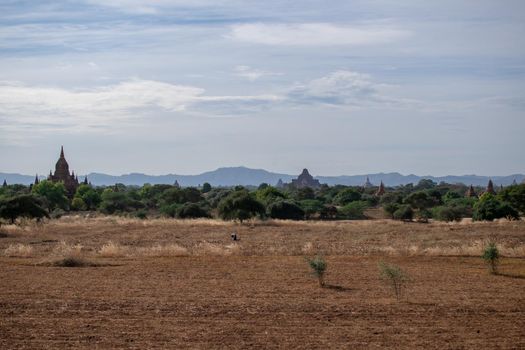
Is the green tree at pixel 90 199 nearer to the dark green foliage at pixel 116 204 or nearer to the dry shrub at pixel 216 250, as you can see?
the dark green foliage at pixel 116 204

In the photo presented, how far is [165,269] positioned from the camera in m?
22.6

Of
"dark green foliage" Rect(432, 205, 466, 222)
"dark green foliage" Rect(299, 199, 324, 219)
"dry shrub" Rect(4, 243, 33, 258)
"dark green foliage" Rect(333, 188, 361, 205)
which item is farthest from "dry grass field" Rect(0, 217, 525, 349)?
"dark green foliage" Rect(333, 188, 361, 205)

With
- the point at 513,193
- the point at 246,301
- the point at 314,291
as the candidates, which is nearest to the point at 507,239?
the point at 314,291

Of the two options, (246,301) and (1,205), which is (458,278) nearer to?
(246,301)

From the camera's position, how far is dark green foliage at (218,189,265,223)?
2023 inches

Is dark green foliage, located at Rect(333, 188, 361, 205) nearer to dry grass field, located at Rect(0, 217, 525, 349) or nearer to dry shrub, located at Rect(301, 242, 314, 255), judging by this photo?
dry grass field, located at Rect(0, 217, 525, 349)

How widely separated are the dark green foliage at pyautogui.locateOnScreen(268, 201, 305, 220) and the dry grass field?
2956 cm

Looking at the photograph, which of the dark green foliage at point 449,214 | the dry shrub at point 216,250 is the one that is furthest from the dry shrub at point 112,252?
the dark green foliage at point 449,214

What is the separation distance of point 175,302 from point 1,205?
38718mm

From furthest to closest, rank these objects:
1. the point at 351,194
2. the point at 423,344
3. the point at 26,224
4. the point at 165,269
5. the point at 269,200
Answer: the point at 351,194
the point at 269,200
the point at 26,224
the point at 165,269
the point at 423,344

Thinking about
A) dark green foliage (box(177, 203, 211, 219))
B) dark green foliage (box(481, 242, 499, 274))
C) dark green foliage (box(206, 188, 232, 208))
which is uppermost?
dark green foliage (box(206, 188, 232, 208))

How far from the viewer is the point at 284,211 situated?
6228 cm

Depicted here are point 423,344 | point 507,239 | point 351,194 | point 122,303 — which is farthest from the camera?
point 351,194

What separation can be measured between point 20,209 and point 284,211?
23820 mm
